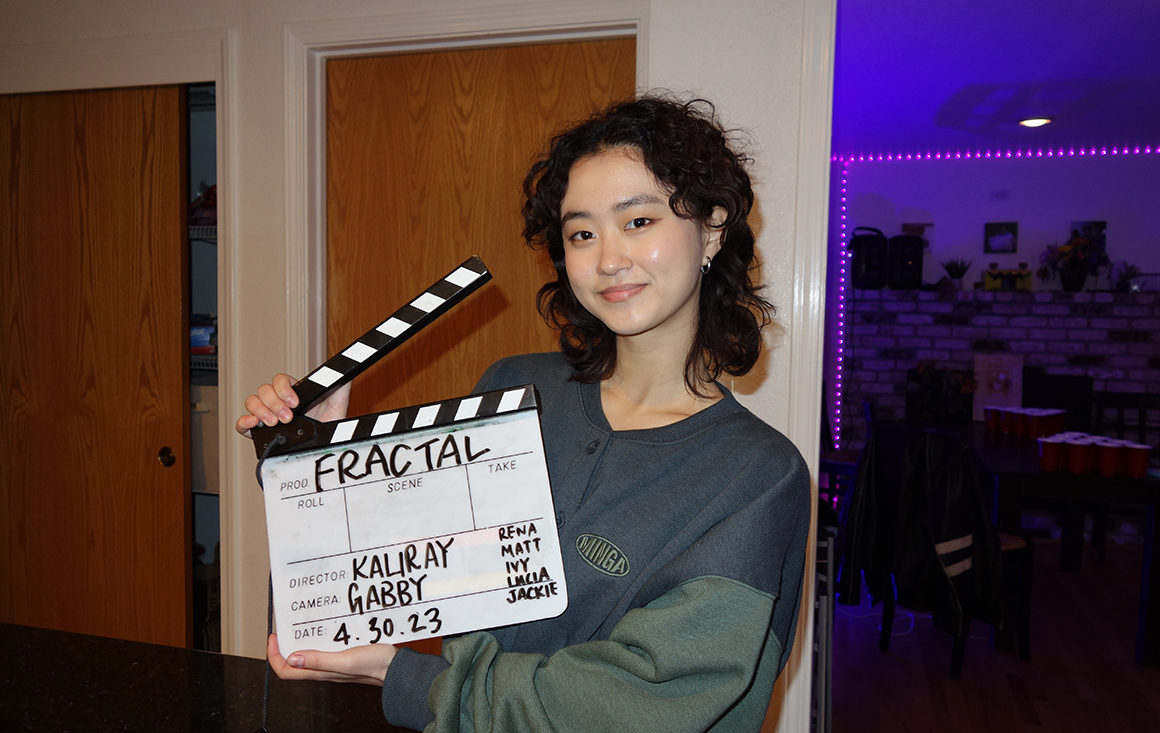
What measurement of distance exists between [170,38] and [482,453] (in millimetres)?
2079

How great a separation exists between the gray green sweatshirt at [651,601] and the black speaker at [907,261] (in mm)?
5242

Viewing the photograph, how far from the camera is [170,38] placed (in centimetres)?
225

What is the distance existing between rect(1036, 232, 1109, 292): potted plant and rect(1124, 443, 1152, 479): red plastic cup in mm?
2869

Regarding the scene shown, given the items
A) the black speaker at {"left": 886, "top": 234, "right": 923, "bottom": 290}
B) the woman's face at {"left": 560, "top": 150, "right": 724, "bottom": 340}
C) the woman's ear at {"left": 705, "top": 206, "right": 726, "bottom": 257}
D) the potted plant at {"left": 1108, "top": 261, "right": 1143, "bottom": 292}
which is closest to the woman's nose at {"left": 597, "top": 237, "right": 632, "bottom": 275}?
the woman's face at {"left": 560, "top": 150, "right": 724, "bottom": 340}

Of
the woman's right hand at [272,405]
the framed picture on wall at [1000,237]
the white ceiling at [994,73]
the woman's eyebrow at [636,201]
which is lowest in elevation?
the woman's right hand at [272,405]

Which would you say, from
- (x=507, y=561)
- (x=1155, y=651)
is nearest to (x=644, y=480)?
(x=507, y=561)

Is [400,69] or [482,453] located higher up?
[400,69]

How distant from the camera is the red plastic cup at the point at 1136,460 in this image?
10.2 feet

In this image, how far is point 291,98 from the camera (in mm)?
2150

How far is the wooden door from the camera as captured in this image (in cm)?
236

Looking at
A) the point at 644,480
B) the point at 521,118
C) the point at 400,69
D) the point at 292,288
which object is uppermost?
the point at 400,69

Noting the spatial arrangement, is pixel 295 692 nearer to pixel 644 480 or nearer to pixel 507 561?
pixel 507 561

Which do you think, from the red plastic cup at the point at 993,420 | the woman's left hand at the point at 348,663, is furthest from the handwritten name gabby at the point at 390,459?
the red plastic cup at the point at 993,420

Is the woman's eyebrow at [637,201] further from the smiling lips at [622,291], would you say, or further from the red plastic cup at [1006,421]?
the red plastic cup at [1006,421]
